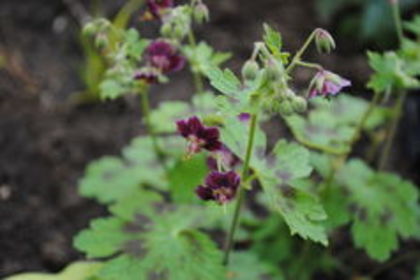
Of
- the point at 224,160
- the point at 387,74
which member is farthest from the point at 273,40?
the point at 387,74

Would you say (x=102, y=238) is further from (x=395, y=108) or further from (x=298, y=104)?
(x=395, y=108)

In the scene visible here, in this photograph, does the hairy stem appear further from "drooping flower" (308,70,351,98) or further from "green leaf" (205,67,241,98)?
"green leaf" (205,67,241,98)

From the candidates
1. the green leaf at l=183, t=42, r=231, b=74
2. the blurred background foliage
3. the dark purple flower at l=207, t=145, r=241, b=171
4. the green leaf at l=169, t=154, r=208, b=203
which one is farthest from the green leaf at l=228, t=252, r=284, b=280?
the blurred background foliage

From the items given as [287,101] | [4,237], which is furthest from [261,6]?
[287,101]

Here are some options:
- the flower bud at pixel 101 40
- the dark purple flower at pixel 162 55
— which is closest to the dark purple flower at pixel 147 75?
the dark purple flower at pixel 162 55

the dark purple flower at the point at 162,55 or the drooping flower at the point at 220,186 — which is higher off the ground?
the dark purple flower at the point at 162,55

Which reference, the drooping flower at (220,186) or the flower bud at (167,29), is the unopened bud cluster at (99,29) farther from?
the drooping flower at (220,186)
